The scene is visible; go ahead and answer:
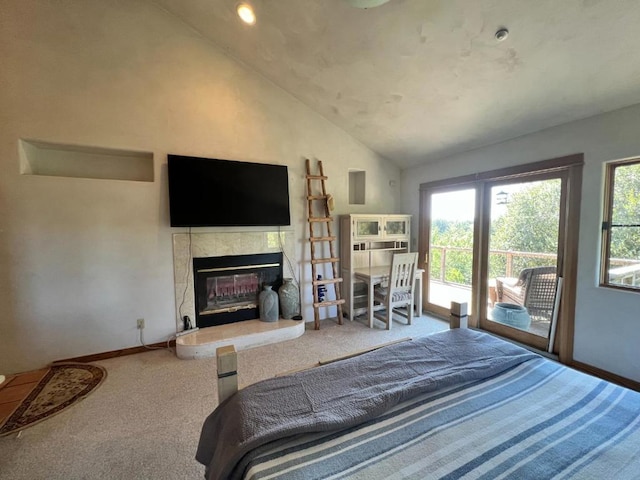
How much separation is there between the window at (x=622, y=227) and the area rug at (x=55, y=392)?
4668 mm

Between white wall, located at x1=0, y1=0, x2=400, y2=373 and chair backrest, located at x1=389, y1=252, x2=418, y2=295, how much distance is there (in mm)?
2355

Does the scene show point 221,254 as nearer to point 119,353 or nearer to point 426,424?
point 119,353

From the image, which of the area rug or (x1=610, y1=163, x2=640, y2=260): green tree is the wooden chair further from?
the area rug

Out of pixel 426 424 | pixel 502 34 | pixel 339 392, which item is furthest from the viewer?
pixel 502 34

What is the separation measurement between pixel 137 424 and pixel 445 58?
3804 mm

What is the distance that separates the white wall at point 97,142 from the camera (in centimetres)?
245

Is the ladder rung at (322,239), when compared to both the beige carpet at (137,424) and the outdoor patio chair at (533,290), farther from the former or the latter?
the outdoor patio chair at (533,290)

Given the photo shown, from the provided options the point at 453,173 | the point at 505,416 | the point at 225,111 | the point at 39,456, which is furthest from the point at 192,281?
the point at 453,173

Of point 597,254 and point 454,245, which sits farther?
point 454,245

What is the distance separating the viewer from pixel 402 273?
11.6ft

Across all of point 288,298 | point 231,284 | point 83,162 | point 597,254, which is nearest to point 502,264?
point 597,254

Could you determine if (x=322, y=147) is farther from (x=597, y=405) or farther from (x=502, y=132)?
(x=597, y=405)

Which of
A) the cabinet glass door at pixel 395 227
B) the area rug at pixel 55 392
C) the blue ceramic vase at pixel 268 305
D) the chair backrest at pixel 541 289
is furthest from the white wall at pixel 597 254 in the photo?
the area rug at pixel 55 392

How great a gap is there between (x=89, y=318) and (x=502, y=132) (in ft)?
15.9
